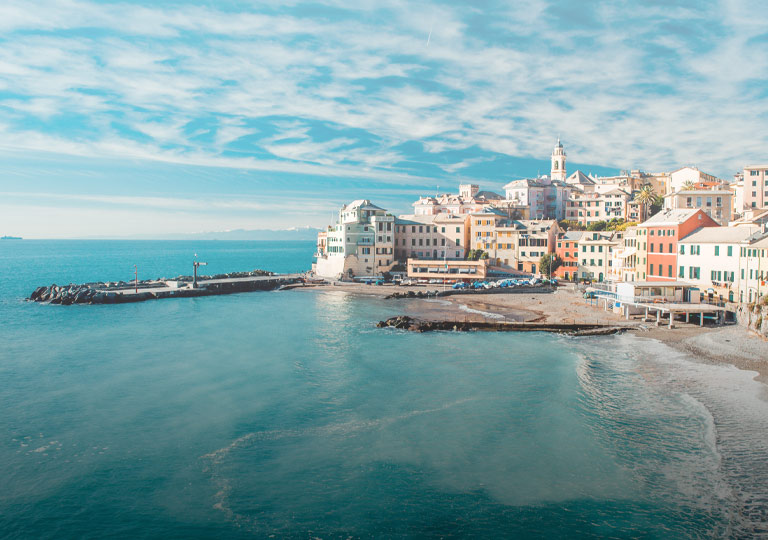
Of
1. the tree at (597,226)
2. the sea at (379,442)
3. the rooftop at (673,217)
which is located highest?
the tree at (597,226)

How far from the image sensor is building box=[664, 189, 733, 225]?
229 ft

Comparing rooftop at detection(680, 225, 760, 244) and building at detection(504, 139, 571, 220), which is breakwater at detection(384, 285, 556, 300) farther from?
building at detection(504, 139, 571, 220)

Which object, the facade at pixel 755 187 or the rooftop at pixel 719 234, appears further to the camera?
the facade at pixel 755 187

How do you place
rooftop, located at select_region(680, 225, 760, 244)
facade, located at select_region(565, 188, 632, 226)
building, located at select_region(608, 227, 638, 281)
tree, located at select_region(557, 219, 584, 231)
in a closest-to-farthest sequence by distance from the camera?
rooftop, located at select_region(680, 225, 760, 244) < building, located at select_region(608, 227, 638, 281) < tree, located at select_region(557, 219, 584, 231) < facade, located at select_region(565, 188, 632, 226)

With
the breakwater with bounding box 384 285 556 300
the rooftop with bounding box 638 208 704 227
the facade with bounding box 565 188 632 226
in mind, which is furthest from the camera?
the facade with bounding box 565 188 632 226

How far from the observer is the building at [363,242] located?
95312mm

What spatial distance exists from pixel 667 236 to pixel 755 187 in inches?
2054

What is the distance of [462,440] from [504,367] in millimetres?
13812

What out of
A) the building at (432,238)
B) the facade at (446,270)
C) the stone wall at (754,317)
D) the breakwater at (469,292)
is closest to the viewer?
the stone wall at (754,317)

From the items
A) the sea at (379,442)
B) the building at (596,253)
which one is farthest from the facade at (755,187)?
the sea at (379,442)

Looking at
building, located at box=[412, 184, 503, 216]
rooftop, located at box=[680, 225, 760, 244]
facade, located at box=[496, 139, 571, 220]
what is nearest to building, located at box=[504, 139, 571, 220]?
facade, located at box=[496, 139, 571, 220]

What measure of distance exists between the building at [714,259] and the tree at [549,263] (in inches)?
1202

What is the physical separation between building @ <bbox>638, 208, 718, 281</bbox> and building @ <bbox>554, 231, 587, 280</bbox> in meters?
21.6

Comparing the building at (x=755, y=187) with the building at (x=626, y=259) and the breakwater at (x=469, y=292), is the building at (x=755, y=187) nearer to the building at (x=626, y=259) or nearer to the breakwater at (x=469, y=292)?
the building at (x=626, y=259)
